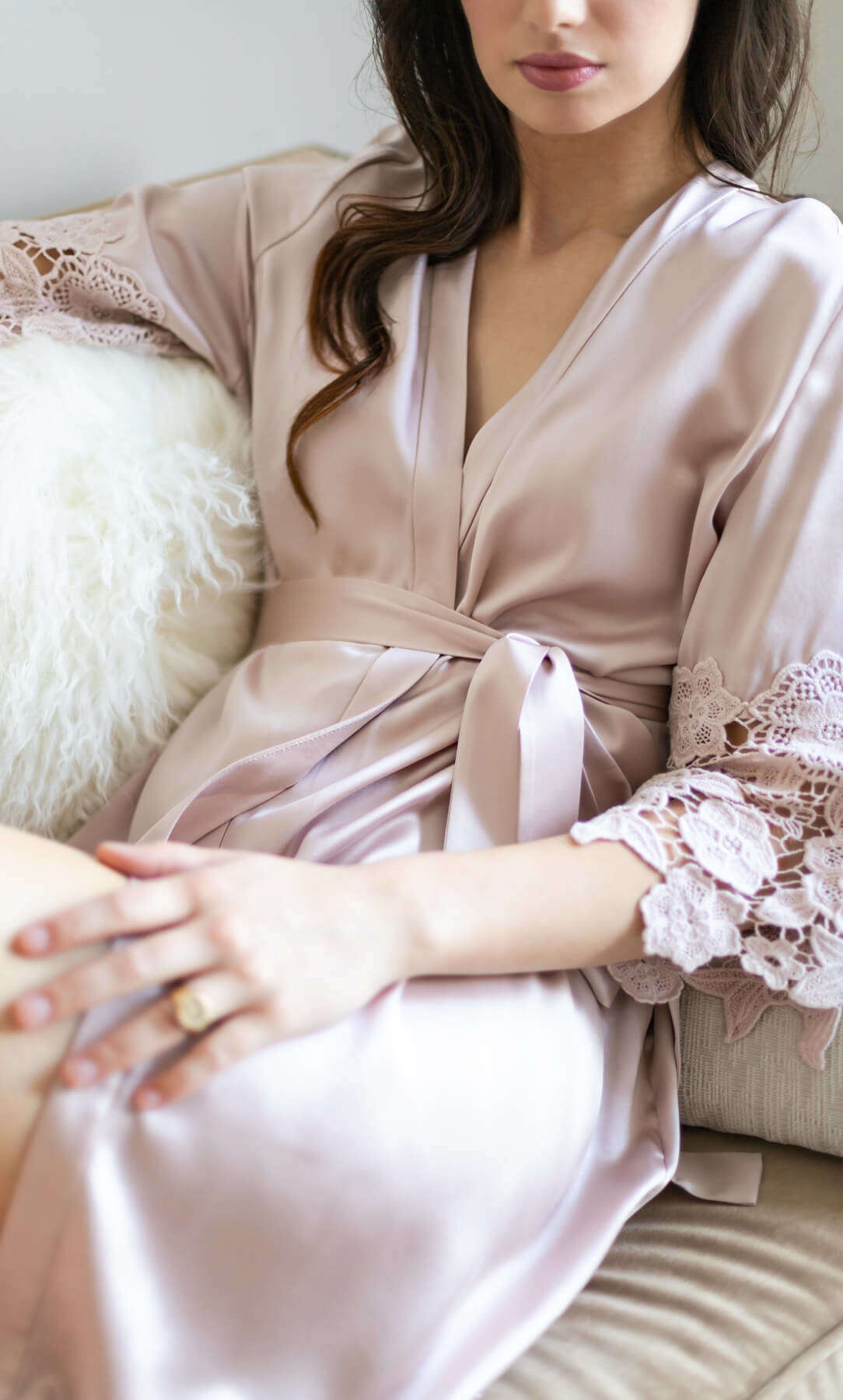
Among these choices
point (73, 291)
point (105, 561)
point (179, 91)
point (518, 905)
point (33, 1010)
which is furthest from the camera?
point (179, 91)

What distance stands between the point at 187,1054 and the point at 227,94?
1.21 m

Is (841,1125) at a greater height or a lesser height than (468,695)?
lesser

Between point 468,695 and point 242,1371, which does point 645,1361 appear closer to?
point 242,1371

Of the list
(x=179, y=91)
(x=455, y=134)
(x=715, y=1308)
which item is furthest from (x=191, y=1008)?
(x=179, y=91)

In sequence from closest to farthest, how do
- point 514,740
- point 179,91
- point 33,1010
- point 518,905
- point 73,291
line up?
1. point 33,1010
2. point 518,905
3. point 514,740
4. point 73,291
5. point 179,91

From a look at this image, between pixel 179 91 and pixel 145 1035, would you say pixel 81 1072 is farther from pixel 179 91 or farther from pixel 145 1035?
pixel 179 91

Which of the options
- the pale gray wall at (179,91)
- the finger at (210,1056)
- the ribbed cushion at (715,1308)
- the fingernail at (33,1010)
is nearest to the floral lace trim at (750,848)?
the ribbed cushion at (715,1308)

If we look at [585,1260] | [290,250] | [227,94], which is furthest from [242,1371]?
[227,94]

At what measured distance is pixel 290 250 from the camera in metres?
1.16

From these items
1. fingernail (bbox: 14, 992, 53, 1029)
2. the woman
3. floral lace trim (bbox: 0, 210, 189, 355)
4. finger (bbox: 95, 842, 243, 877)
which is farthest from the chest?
fingernail (bbox: 14, 992, 53, 1029)

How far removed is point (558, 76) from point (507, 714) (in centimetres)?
49

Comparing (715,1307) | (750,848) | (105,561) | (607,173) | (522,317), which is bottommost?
(715,1307)

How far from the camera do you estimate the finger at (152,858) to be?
742 mm

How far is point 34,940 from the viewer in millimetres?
676
